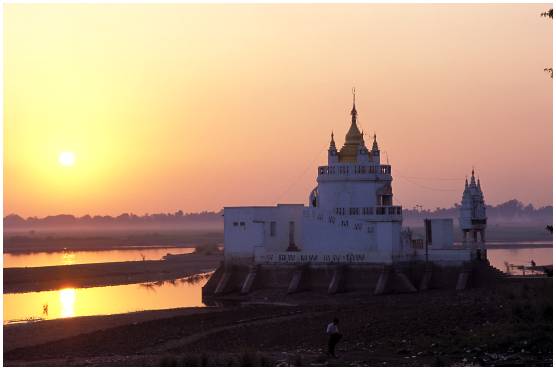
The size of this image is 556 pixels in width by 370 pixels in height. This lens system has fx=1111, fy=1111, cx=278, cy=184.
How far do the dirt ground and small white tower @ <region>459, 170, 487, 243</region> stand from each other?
477 inches

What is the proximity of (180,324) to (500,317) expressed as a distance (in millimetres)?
16211

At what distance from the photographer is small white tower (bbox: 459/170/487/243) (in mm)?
69750

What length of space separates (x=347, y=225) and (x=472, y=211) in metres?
9.02

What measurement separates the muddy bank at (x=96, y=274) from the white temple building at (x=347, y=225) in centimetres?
1843

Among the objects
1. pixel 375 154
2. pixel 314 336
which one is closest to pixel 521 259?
pixel 375 154

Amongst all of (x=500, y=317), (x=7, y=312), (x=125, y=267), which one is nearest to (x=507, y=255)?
(x=125, y=267)

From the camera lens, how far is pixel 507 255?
125000 millimetres

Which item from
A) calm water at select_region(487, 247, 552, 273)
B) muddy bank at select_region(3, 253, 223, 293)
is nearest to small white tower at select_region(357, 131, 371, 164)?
muddy bank at select_region(3, 253, 223, 293)

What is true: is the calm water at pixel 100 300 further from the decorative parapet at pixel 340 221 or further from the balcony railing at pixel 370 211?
the balcony railing at pixel 370 211

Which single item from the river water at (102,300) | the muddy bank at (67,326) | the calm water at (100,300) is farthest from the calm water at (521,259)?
the muddy bank at (67,326)

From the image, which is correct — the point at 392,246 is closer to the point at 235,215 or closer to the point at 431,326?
the point at 235,215

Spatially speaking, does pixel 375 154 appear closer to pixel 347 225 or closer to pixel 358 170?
pixel 358 170

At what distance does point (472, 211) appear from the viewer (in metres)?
69.9

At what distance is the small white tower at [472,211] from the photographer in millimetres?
69750
